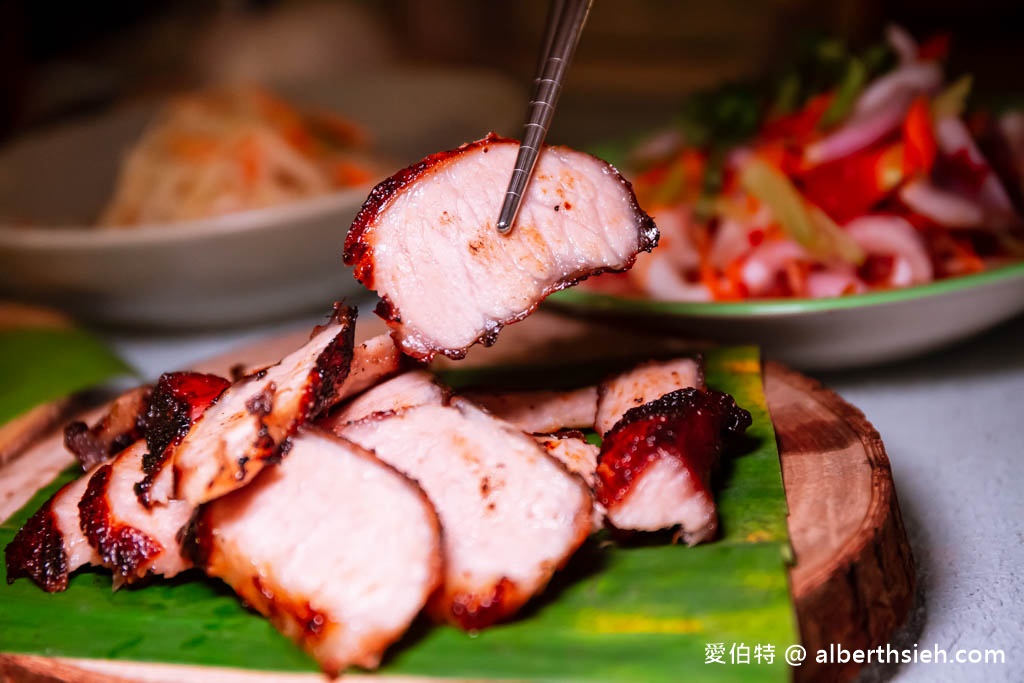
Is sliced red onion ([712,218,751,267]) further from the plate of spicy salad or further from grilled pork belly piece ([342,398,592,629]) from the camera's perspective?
grilled pork belly piece ([342,398,592,629])

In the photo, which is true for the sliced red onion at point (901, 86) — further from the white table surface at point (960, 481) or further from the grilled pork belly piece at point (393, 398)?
the grilled pork belly piece at point (393, 398)

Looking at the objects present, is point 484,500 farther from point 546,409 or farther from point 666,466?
point 546,409

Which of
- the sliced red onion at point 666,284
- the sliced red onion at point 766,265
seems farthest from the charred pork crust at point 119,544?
the sliced red onion at point 766,265

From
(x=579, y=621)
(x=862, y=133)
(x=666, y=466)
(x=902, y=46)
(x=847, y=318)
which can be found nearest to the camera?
(x=579, y=621)

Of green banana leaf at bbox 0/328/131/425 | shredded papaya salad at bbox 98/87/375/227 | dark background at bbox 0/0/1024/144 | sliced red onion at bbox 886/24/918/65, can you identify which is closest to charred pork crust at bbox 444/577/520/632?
green banana leaf at bbox 0/328/131/425

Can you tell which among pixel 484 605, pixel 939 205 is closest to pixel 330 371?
pixel 484 605
